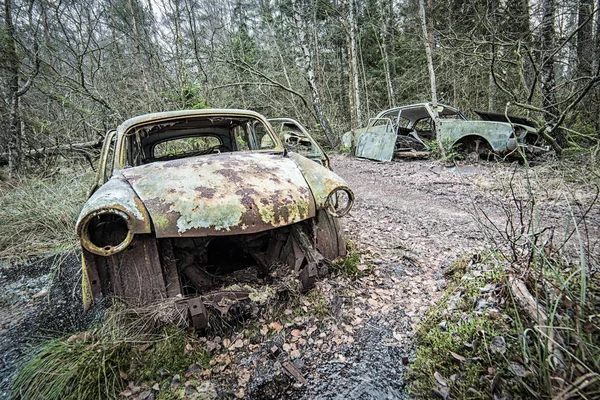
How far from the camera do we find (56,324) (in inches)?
98.0

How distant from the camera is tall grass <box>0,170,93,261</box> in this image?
407cm

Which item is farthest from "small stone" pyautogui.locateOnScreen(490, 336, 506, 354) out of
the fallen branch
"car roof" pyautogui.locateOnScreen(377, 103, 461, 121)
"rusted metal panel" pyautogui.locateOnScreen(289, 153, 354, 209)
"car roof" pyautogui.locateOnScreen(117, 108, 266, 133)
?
the fallen branch

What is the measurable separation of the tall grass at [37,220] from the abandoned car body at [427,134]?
7.14m

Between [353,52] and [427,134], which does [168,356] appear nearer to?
[427,134]

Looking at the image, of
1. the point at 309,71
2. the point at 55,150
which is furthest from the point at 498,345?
the point at 309,71

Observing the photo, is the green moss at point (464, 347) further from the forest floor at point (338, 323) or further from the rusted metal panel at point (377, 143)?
the rusted metal panel at point (377, 143)

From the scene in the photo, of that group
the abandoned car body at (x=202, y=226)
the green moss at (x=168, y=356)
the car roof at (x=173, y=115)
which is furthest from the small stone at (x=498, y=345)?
the car roof at (x=173, y=115)

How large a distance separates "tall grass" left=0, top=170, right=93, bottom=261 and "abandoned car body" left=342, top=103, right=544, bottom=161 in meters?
7.14

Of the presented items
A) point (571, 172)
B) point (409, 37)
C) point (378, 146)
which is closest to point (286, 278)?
point (571, 172)

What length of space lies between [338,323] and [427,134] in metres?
8.72

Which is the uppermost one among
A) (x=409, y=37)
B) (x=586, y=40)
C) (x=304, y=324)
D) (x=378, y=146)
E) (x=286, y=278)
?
(x=409, y=37)

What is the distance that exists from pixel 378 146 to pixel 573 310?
7.63m

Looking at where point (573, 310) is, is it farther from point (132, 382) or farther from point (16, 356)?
point (16, 356)

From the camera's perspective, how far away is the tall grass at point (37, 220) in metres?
4.07
